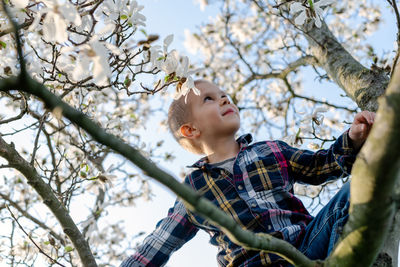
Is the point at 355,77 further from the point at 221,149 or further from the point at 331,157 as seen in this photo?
the point at 221,149

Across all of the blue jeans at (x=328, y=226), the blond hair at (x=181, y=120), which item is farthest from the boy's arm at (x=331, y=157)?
the blond hair at (x=181, y=120)

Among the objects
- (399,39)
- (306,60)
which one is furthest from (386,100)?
(306,60)

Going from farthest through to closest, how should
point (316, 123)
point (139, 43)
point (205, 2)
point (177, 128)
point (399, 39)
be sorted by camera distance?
point (205, 2), point (177, 128), point (316, 123), point (139, 43), point (399, 39)

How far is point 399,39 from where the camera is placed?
4.81 ft

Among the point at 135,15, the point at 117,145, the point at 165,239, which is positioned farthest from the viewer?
the point at 165,239

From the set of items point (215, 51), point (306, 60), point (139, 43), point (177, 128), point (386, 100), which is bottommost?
point (386, 100)

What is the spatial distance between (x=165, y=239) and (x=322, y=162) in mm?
806

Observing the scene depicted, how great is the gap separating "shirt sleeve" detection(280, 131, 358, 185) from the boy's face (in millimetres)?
311

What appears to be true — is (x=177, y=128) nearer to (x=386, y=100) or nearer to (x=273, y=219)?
(x=273, y=219)

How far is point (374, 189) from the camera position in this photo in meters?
0.73

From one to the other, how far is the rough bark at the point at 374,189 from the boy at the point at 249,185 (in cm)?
51

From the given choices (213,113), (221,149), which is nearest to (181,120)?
(213,113)

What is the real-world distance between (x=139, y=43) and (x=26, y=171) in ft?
2.32

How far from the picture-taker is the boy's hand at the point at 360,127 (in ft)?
4.60
